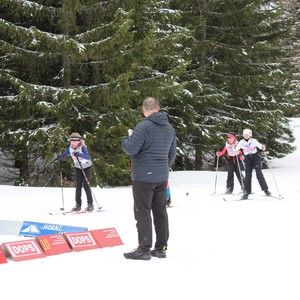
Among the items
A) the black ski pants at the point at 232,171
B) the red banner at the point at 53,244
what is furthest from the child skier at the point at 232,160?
the red banner at the point at 53,244

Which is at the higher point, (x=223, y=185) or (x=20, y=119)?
(x=20, y=119)

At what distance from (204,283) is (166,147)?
1805 mm

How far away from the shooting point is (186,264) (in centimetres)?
621

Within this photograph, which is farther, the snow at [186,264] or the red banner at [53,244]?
the red banner at [53,244]

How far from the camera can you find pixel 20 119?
17.6m

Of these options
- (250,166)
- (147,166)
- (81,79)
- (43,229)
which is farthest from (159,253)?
(81,79)

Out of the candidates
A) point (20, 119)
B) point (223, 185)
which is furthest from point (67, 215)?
point (223, 185)

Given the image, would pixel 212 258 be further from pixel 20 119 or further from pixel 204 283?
pixel 20 119

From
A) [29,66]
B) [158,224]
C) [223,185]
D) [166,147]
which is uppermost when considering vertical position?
[29,66]

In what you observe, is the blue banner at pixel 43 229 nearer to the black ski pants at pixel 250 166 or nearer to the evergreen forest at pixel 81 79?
the black ski pants at pixel 250 166

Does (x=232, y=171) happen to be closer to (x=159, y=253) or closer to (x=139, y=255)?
(x=159, y=253)

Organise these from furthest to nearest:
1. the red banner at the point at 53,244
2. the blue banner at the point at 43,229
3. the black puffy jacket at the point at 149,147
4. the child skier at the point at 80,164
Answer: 1. the child skier at the point at 80,164
2. the blue banner at the point at 43,229
3. the red banner at the point at 53,244
4. the black puffy jacket at the point at 149,147

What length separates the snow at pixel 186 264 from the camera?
16.5 feet

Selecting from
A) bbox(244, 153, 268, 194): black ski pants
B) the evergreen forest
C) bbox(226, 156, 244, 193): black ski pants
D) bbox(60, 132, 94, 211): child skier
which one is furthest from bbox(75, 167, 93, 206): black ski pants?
bbox(226, 156, 244, 193): black ski pants
